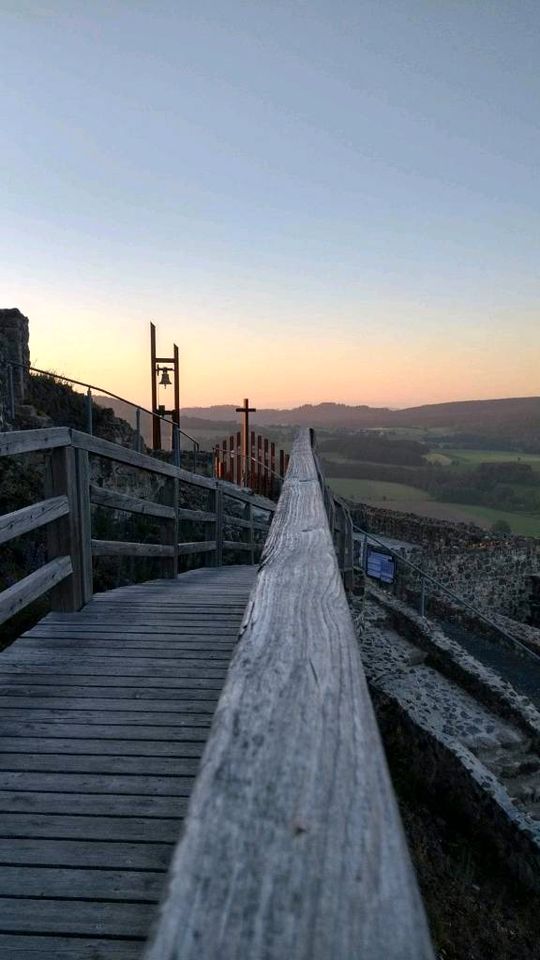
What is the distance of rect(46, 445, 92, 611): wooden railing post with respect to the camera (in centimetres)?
373

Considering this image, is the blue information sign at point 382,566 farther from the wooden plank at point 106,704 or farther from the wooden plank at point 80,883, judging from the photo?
the wooden plank at point 80,883

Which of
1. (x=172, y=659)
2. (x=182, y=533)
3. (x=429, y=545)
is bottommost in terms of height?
(x=429, y=545)

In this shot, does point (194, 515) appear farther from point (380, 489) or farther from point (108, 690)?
point (380, 489)

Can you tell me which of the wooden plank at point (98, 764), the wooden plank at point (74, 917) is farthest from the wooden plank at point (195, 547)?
the wooden plank at point (74, 917)

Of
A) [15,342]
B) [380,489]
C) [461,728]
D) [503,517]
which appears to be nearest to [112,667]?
[461,728]

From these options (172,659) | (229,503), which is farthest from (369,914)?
(229,503)

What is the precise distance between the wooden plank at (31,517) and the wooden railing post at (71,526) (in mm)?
88

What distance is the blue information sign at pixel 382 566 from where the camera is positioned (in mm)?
15062

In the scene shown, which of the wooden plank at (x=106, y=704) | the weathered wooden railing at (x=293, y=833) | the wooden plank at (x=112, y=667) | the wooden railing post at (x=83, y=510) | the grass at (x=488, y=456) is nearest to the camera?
the weathered wooden railing at (x=293, y=833)

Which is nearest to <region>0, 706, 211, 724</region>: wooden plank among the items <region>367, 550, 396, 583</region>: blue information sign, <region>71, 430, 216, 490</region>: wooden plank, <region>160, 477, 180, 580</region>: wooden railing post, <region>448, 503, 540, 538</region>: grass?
<region>71, 430, 216, 490</region>: wooden plank

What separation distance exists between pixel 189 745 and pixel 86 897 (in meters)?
0.76

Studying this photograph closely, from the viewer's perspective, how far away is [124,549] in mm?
4582

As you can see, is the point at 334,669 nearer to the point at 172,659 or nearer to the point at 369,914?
the point at 369,914

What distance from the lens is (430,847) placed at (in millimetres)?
4637
